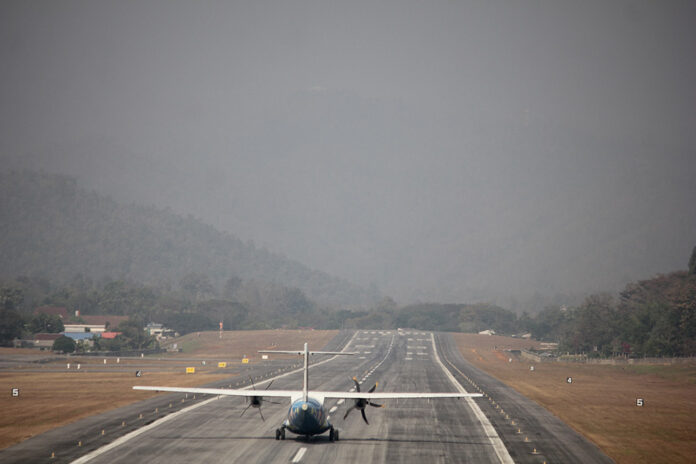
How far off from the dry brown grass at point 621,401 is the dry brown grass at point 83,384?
36.1 metres

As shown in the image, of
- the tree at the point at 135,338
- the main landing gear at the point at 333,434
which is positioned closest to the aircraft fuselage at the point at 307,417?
the main landing gear at the point at 333,434

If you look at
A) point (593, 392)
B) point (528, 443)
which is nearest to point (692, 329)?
point (593, 392)

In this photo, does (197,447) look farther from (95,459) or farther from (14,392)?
(14,392)

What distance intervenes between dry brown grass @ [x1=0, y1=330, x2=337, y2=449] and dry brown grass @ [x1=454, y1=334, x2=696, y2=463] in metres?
36.1

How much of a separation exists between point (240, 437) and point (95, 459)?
30.4 feet

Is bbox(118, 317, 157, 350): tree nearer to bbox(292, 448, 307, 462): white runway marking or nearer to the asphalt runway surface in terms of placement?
the asphalt runway surface

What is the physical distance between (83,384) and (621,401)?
56.4m

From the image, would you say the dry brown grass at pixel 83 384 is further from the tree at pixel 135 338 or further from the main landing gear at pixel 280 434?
the main landing gear at pixel 280 434

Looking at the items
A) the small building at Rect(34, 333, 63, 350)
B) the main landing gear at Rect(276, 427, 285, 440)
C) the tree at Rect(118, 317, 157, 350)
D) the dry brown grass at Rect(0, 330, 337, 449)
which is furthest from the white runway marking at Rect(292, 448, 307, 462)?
the tree at Rect(118, 317, 157, 350)

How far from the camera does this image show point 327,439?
136 ft

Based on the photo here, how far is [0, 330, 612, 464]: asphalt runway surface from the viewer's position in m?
37.4

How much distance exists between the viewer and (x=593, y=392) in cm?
7819

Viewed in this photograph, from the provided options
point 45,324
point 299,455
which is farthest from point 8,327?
point 299,455

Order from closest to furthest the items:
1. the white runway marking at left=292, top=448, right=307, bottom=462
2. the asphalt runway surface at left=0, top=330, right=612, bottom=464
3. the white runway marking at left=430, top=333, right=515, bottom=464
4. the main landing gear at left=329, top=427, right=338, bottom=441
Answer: the white runway marking at left=292, top=448, right=307, bottom=462
the asphalt runway surface at left=0, top=330, right=612, bottom=464
the white runway marking at left=430, top=333, right=515, bottom=464
the main landing gear at left=329, top=427, right=338, bottom=441
